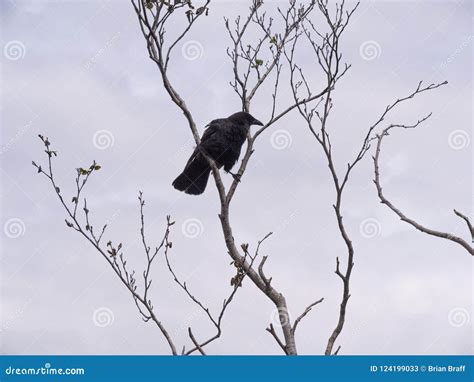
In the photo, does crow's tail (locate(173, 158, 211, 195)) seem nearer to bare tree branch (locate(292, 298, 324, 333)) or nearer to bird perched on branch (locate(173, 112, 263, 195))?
bird perched on branch (locate(173, 112, 263, 195))

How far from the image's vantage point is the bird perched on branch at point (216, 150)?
793cm

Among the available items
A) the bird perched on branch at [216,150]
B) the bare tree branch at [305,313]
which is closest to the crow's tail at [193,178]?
the bird perched on branch at [216,150]

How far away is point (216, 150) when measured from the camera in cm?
791

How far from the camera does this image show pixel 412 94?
5234 millimetres

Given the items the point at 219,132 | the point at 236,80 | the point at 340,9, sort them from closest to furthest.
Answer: the point at 340,9
the point at 236,80
the point at 219,132

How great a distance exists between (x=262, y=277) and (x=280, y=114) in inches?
74.1

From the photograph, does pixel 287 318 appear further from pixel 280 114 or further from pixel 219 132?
pixel 219 132

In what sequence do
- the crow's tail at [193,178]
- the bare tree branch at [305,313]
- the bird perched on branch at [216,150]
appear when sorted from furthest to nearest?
the crow's tail at [193,178]
the bird perched on branch at [216,150]
the bare tree branch at [305,313]

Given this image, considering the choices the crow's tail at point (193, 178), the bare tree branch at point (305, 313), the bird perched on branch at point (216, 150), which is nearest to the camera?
the bare tree branch at point (305, 313)

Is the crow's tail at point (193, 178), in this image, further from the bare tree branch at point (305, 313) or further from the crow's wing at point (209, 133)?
the bare tree branch at point (305, 313)

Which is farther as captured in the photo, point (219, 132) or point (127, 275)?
point (219, 132)

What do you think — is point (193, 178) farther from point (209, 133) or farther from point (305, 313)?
point (305, 313)

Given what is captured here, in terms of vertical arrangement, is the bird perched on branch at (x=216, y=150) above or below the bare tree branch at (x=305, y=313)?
above
